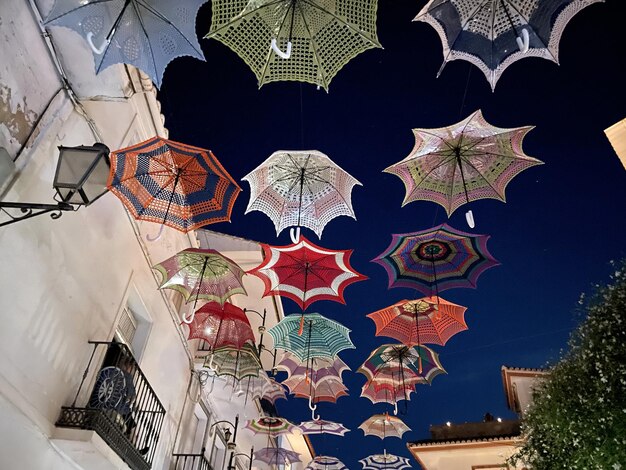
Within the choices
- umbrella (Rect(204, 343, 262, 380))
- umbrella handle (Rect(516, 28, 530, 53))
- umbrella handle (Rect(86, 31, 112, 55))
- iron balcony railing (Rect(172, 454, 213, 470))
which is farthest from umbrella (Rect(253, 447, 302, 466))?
umbrella handle (Rect(516, 28, 530, 53))

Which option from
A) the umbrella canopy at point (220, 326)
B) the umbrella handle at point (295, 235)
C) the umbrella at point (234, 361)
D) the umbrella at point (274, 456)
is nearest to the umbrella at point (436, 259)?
the umbrella handle at point (295, 235)

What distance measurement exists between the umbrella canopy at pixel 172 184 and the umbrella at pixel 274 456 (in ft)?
41.1

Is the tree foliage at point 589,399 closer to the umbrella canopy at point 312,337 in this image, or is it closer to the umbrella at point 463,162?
the umbrella at point 463,162

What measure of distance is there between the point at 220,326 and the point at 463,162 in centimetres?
716

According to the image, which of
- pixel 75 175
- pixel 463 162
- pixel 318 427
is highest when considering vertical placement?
pixel 463 162

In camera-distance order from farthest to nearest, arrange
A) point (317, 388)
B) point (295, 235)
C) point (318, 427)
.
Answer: point (318, 427), point (317, 388), point (295, 235)

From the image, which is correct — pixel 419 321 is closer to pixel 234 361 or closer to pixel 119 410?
pixel 234 361

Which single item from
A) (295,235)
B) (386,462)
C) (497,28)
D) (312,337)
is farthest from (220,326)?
(386,462)

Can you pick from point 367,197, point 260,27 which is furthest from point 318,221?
point 367,197

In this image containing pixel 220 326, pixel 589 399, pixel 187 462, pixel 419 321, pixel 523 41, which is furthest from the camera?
pixel 187 462

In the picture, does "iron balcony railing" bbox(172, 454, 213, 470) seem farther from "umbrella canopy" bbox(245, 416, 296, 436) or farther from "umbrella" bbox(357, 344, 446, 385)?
"umbrella" bbox(357, 344, 446, 385)

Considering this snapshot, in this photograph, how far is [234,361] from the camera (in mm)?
13797

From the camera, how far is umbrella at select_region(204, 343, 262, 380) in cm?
1317

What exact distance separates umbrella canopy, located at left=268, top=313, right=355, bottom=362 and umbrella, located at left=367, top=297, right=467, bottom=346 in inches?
40.7
